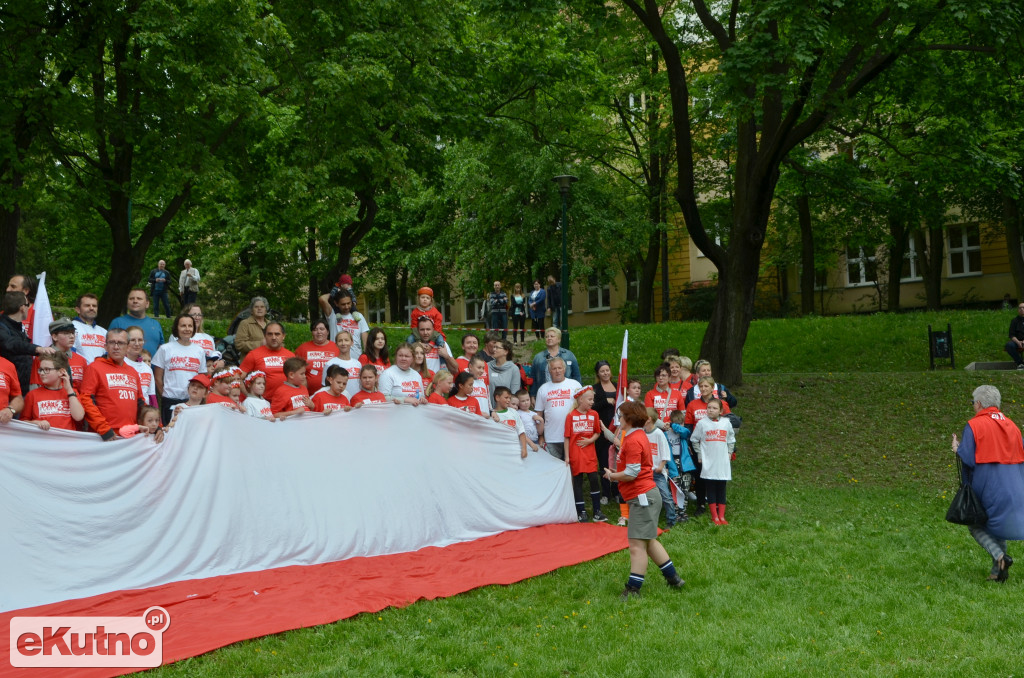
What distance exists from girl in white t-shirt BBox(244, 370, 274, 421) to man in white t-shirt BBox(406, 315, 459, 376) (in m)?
2.51

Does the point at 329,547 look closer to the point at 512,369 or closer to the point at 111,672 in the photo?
the point at 111,672

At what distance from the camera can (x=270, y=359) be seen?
10.3 m

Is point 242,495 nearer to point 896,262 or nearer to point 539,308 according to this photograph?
point 539,308

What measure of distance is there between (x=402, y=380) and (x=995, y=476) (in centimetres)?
622

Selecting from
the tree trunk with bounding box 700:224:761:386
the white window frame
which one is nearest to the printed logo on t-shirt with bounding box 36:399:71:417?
the tree trunk with bounding box 700:224:761:386

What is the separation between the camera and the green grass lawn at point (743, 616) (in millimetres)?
6293

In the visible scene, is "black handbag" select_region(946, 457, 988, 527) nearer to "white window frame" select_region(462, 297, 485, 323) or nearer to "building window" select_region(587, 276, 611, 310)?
"building window" select_region(587, 276, 611, 310)

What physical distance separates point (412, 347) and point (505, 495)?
2.08 m

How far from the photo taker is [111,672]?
6.02m

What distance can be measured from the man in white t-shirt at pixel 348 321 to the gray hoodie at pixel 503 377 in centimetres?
178

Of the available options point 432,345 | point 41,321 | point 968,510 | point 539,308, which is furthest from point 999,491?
point 539,308

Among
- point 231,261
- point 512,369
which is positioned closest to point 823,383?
point 512,369

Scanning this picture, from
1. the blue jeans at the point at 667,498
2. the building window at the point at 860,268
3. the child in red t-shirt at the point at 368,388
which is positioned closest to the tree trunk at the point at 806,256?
the building window at the point at 860,268

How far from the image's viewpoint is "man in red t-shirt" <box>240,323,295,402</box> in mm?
10211
